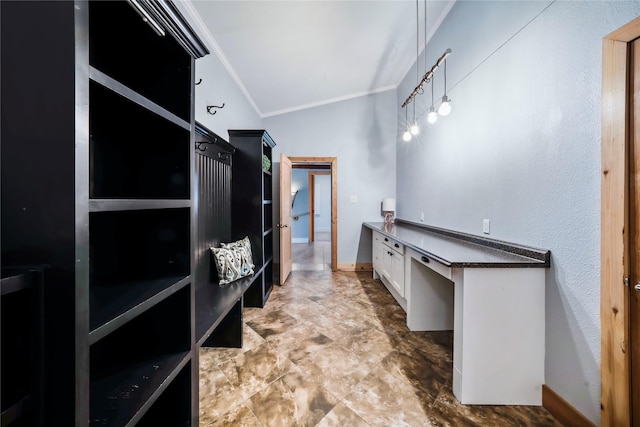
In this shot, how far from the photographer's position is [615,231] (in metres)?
1.13

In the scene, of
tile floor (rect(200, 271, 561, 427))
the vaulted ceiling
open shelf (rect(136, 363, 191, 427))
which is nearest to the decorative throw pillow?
tile floor (rect(200, 271, 561, 427))

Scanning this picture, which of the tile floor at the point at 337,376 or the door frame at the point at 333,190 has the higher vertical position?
the door frame at the point at 333,190

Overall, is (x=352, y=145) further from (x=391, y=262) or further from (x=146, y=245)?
(x=146, y=245)

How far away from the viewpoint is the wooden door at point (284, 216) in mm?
3620

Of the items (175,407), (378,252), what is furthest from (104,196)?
(378,252)

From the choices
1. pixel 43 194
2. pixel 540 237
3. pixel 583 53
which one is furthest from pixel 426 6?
pixel 43 194

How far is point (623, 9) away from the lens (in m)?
1.11

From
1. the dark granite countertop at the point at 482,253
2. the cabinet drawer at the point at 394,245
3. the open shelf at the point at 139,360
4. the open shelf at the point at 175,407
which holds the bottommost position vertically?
the open shelf at the point at 175,407

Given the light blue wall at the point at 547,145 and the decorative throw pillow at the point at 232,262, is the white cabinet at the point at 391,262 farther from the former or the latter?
the decorative throw pillow at the point at 232,262

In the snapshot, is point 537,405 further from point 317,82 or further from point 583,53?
point 317,82

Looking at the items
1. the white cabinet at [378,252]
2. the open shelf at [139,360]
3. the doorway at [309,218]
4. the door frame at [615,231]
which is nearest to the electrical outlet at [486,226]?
the door frame at [615,231]

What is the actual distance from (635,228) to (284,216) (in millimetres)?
3241

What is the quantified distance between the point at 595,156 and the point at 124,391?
2.29 m

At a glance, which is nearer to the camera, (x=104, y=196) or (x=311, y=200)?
(x=104, y=196)
